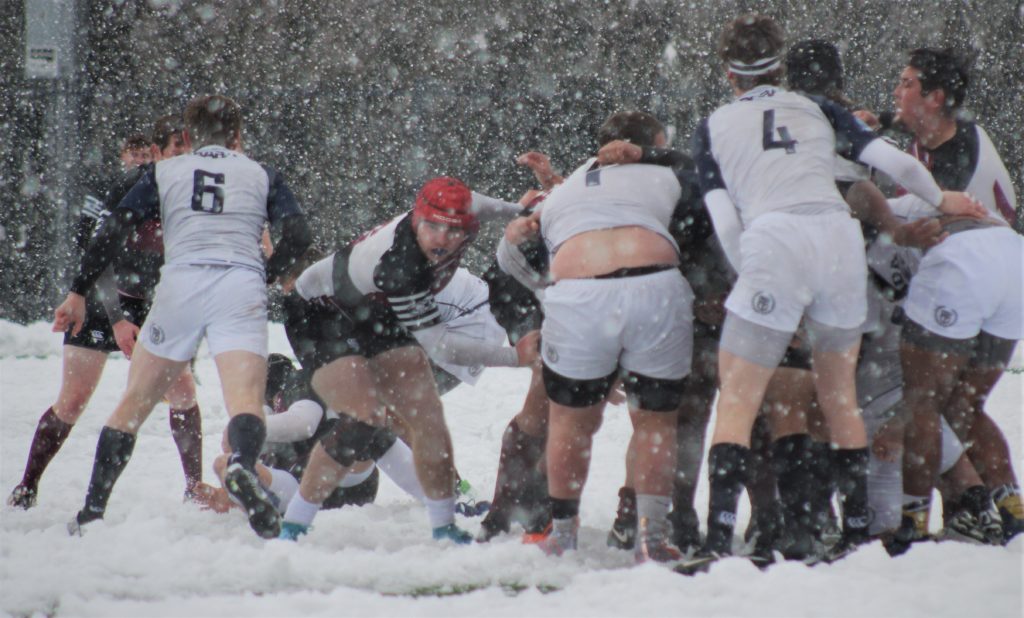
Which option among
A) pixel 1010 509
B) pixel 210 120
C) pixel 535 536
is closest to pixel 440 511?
pixel 535 536

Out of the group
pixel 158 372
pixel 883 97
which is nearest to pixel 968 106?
pixel 883 97

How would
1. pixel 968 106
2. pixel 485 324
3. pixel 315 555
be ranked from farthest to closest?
pixel 968 106
pixel 485 324
pixel 315 555

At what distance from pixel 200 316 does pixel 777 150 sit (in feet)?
7.11

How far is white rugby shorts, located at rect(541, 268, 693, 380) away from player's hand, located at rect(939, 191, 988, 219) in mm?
873

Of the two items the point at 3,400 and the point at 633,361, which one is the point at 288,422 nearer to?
the point at 633,361

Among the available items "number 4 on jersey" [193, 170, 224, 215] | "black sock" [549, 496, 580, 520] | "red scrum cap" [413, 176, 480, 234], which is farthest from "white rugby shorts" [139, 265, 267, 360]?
"black sock" [549, 496, 580, 520]

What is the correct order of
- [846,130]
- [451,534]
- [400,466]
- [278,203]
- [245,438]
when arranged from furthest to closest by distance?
[400,466], [278,203], [451,534], [245,438], [846,130]

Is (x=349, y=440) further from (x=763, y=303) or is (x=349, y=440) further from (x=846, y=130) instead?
(x=846, y=130)

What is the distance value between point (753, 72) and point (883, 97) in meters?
7.24

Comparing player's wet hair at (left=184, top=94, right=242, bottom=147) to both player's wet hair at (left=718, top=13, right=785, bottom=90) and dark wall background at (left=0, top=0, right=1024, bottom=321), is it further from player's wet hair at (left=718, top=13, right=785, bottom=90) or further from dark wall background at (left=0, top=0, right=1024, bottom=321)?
dark wall background at (left=0, top=0, right=1024, bottom=321)

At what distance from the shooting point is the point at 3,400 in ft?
22.1

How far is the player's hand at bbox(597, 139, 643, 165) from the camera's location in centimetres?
350

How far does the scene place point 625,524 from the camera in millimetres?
3693

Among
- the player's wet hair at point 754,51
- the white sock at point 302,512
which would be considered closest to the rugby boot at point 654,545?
the white sock at point 302,512
